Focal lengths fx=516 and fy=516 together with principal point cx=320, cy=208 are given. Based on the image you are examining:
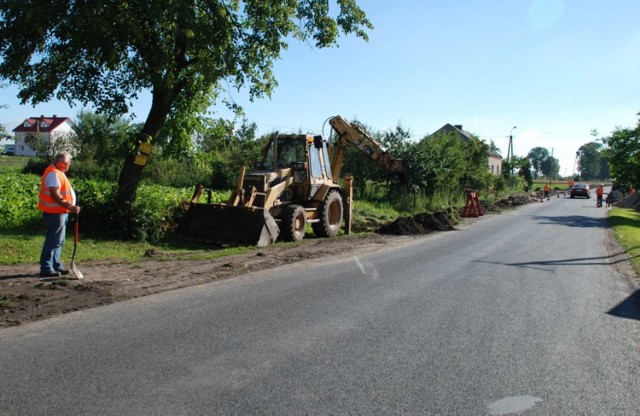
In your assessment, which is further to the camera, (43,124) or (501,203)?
(43,124)

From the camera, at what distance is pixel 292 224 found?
13352mm

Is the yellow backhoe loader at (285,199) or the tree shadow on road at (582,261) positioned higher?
the yellow backhoe loader at (285,199)

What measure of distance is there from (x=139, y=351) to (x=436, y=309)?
12.5ft

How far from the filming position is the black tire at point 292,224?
1336 cm

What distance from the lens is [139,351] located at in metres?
4.92

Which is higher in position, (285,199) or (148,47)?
(148,47)

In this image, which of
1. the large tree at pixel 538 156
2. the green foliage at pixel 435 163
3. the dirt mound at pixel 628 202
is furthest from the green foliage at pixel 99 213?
the large tree at pixel 538 156

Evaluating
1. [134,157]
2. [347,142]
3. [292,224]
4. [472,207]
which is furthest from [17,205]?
[472,207]

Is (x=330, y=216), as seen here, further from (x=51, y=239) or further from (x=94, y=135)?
(x=94, y=135)

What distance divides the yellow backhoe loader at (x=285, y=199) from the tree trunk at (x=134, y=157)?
5.20ft

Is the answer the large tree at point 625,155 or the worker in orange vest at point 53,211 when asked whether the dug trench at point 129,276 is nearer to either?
the worker in orange vest at point 53,211

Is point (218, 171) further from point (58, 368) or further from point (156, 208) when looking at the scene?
point (58, 368)

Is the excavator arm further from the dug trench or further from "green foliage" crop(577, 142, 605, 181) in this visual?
"green foliage" crop(577, 142, 605, 181)

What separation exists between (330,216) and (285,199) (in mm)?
2226
